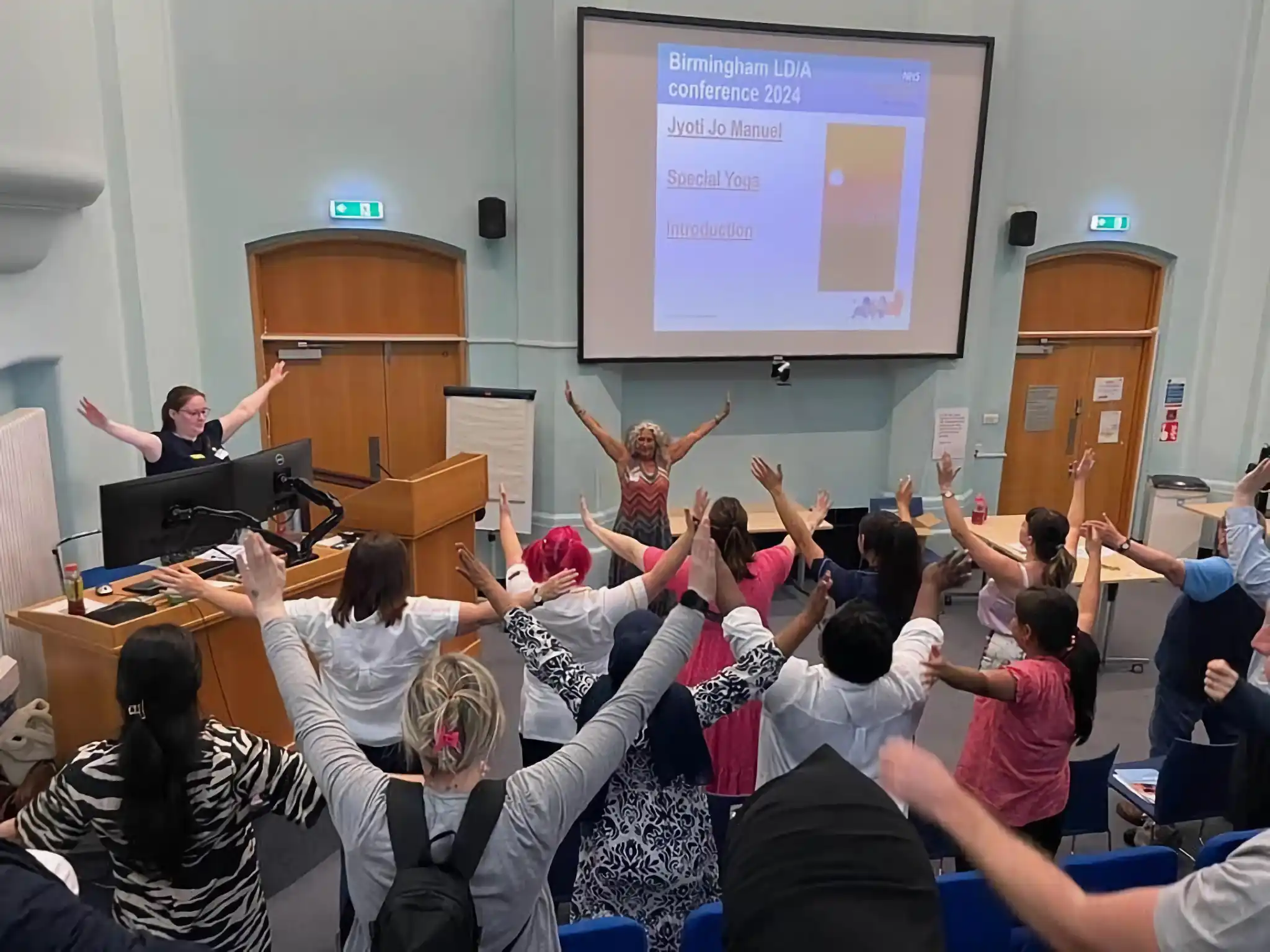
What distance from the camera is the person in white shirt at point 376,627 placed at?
8.35 feet

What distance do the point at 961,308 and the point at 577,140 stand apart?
309 cm

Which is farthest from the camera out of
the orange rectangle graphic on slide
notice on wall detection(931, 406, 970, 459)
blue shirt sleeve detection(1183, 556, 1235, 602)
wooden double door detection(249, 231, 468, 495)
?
notice on wall detection(931, 406, 970, 459)

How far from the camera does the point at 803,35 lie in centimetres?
584

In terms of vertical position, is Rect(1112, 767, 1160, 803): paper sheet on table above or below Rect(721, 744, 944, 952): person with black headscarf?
below

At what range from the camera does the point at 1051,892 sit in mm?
1136

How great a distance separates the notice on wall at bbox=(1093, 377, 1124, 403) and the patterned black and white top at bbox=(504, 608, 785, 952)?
638 cm

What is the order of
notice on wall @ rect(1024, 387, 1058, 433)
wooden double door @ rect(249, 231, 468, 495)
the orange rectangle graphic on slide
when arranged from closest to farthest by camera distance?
wooden double door @ rect(249, 231, 468, 495) < the orange rectangle graphic on slide < notice on wall @ rect(1024, 387, 1058, 433)

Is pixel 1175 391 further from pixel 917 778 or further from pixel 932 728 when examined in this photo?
pixel 917 778

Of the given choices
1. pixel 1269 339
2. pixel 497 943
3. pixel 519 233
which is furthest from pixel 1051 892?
pixel 1269 339

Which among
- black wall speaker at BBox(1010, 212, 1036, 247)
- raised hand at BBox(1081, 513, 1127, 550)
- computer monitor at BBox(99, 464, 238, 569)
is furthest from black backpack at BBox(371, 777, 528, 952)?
black wall speaker at BBox(1010, 212, 1036, 247)

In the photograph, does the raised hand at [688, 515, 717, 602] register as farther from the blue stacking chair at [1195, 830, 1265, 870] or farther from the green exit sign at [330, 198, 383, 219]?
the green exit sign at [330, 198, 383, 219]

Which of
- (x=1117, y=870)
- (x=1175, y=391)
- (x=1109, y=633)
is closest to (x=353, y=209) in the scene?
(x=1117, y=870)

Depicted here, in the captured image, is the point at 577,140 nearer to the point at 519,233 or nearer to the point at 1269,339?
the point at 519,233

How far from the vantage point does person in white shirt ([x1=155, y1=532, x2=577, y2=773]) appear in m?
2.54
